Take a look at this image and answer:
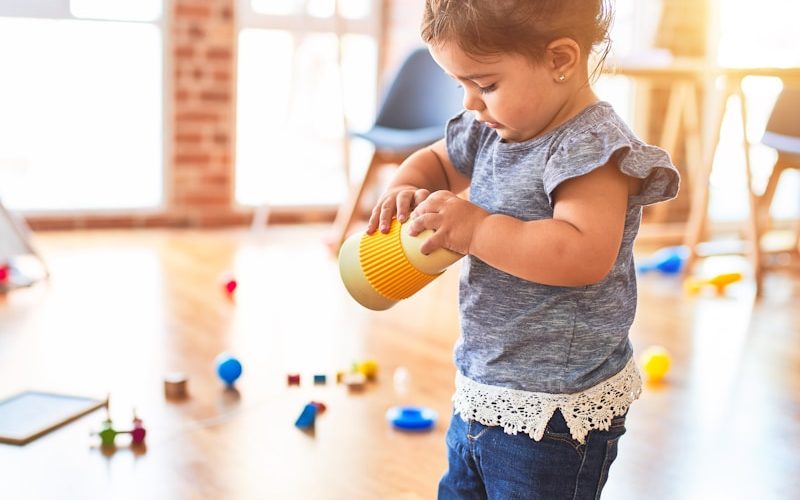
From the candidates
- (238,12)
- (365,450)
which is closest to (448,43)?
(365,450)

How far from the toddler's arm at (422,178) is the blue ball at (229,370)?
2.93 ft

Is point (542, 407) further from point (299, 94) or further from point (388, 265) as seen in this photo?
point (299, 94)

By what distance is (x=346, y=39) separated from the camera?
4207 millimetres

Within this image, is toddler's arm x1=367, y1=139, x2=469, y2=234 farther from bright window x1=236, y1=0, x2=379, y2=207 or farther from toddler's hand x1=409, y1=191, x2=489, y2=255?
bright window x1=236, y1=0, x2=379, y2=207

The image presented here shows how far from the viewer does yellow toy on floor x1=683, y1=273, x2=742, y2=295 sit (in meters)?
3.00

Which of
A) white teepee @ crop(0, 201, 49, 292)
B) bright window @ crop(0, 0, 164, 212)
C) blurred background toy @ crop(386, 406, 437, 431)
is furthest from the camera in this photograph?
bright window @ crop(0, 0, 164, 212)

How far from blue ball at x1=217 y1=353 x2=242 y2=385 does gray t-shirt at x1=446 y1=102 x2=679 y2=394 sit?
37.5 inches

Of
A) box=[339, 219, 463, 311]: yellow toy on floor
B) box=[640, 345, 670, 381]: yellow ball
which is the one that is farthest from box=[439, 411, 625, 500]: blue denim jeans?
box=[640, 345, 670, 381]: yellow ball

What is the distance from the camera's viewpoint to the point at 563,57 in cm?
92

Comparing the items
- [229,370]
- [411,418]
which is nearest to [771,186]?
[411,418]

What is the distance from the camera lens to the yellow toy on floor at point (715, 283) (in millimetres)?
3004

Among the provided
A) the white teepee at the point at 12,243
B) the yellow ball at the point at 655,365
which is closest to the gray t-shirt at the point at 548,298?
the yellow ball at the point at 655,365

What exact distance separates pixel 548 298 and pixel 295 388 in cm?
104

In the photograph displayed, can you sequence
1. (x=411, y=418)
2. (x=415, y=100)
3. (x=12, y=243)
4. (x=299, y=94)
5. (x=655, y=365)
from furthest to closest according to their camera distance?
(x=299, y=94) < (x=415, y=100) < (x=12, y=243) < (x=655, y=365) < (x=411, y=418)
